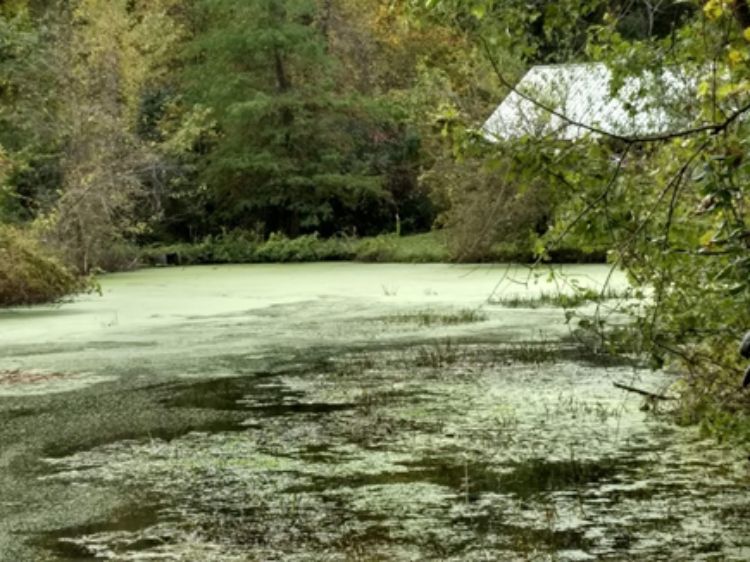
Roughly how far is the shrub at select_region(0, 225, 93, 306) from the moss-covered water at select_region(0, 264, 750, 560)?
1934 mm

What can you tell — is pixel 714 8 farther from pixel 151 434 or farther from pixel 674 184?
pixel 151 434

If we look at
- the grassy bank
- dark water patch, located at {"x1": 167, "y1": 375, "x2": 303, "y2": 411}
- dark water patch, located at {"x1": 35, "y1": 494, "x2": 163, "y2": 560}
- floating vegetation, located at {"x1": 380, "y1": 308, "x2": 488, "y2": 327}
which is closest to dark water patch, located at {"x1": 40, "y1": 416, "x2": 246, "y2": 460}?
dark water patch, located at {"x1": 167, "y1": 375, "x2": 303, "y2": 411}

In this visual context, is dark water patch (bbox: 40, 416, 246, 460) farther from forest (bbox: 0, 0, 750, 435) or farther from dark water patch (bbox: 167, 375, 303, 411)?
forest (bbox: 0, 0, 750, 435)

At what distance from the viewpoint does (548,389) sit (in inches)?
251

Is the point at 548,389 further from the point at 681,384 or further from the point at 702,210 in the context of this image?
the point at 702,210

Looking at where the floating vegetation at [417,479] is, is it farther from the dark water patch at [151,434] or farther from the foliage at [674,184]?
the foliage at [674,184]

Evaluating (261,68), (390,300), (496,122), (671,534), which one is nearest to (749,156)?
A: (671,534)

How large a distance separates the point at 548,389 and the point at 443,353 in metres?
1.54

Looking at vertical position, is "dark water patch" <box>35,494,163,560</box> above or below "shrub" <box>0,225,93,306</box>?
below

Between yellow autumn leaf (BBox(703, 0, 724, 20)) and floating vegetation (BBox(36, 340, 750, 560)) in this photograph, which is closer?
yellow autumn leaf (BBox(703, 0, 724, 20))

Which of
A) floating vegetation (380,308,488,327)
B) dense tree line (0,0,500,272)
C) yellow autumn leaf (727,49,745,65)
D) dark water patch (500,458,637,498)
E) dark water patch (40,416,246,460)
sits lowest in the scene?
dark water patch (500,458,637,498)

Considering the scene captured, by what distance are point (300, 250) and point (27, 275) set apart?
8.39 meters

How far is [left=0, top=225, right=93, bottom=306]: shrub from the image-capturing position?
444 inches

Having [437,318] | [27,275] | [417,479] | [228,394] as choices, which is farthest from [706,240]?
[27,275]
